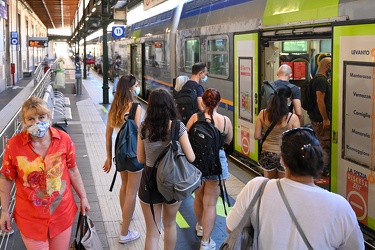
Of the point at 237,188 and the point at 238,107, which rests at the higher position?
the point at 238,107

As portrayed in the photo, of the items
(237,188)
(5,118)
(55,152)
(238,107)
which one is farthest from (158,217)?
(5,118)

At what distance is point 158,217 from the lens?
4137mm

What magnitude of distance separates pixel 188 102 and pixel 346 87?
2.15 meters

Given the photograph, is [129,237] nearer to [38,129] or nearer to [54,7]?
[38,129]

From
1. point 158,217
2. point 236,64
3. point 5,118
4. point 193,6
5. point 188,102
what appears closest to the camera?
point 158,217

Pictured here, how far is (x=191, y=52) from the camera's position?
11.0 meters

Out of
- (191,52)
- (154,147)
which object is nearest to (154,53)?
(191,52)

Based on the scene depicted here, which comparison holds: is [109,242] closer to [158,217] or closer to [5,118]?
[158,217]

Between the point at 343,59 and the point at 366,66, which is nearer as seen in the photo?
the point at 366,66

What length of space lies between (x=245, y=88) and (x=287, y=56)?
157cm

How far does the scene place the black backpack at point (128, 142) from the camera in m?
4.75

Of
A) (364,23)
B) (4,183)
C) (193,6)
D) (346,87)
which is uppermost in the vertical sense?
(193,6)

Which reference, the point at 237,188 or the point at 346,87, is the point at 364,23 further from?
the point at 237,188

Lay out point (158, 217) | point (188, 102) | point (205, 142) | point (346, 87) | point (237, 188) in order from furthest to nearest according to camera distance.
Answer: point (237, 188) → point (188, 102) → point (346, 87) → point (205, 142) → point (158, 217)
